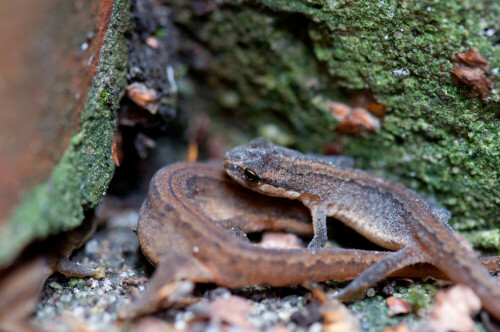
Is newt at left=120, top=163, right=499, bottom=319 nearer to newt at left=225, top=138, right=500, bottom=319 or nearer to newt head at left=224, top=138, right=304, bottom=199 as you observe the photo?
newt at left=225, top=138, right=500, bottom=319

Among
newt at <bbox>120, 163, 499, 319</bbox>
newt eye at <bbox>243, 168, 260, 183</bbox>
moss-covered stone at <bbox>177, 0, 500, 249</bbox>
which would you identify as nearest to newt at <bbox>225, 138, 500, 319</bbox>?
newt eye at <bbox>243, 168, 260, 183</bbox>

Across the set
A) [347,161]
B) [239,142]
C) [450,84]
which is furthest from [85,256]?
[450,84]

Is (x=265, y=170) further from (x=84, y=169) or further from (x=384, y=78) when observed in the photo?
(x=84, y=169)

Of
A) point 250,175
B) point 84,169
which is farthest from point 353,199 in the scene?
point 84,169

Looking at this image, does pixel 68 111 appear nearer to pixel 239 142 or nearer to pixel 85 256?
pixel 85 256

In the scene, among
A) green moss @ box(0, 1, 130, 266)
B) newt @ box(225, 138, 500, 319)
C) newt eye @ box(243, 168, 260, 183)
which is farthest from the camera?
newt eye @ box(243, 168, 260, 183)

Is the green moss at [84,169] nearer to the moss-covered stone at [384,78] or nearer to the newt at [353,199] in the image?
the newt at [353,199]
